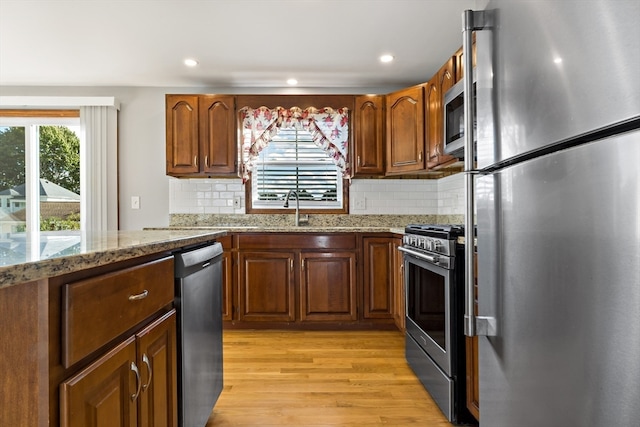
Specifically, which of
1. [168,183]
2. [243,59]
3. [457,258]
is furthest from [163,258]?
[168,183]

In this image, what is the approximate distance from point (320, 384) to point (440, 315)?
0.83 m

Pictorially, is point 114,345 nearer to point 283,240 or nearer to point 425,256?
point 425,256

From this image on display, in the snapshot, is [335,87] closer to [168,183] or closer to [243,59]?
[243,59]

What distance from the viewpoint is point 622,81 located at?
517 millimetres

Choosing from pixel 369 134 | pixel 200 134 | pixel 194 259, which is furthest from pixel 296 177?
pixel 194 259

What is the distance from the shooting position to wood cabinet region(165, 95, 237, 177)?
3449 mm

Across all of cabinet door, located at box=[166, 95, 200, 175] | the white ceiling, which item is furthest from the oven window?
cabinet door, located at box=[166, 95, 200, 175]

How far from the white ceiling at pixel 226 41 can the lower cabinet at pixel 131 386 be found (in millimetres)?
2197

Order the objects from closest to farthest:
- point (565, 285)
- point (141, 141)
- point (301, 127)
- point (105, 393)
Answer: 1. point (565, 285)
2. point (105, 393)
3. point (301, 127)
4. point (141, 141)

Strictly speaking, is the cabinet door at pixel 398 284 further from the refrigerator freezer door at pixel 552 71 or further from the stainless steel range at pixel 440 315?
the refrigerator freezer door at pixel 552 71

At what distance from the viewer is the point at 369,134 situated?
11.6 ft

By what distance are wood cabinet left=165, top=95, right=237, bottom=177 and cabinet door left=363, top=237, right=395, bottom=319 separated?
1.51 meters

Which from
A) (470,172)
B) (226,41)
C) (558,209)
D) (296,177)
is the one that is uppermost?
(226,41)

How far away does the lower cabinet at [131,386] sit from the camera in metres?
0.71
